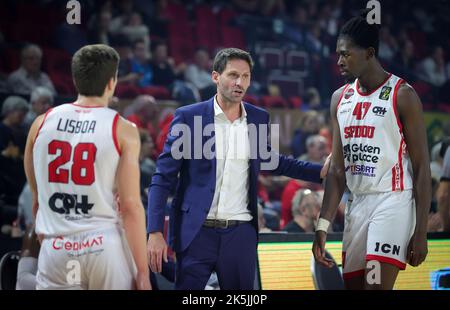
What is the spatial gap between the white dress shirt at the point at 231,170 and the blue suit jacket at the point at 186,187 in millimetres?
38

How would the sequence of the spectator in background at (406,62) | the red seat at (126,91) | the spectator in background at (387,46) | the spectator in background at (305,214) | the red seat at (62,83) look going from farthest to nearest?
the spectator in background at (406,62) < the spectator in background at (387,46) < the red seat at (126,91) < the red seat at (62,83) < the spectator in background at (305,214)

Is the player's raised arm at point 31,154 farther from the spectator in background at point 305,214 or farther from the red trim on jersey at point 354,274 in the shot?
the spectator in background at point 305,214

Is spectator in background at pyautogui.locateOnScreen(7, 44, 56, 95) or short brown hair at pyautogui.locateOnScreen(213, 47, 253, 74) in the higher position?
spectator in background at pyautogui.locateOnScreen(7, 44, 56, 95)

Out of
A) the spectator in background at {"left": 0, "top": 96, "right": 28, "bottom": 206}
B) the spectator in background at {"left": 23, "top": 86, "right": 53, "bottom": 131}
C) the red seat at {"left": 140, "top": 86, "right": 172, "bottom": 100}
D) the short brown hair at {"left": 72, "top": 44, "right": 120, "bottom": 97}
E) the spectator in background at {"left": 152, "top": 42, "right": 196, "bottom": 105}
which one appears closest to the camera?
the short brown hair at {"left": 72, "top": 44, "right": 120, "bottom": 97}

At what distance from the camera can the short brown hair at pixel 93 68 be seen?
11.4 ft

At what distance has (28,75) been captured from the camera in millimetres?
8766

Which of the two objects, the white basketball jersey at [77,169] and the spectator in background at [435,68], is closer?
the white basketball jersey at [77,169]

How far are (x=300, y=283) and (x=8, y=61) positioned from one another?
5308 mm

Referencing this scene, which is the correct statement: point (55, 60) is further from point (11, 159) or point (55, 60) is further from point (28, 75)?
point (11, 159)

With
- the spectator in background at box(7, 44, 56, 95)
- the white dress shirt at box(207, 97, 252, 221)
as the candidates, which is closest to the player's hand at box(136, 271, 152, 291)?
the white dress shirt at box(207, 97, 252, 221)

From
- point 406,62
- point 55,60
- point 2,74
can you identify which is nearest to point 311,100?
point 406,62

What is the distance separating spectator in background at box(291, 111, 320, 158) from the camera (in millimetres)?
9742

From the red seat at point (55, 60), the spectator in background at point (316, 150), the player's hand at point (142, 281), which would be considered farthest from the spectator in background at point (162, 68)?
the player's hand at point (142, 281)

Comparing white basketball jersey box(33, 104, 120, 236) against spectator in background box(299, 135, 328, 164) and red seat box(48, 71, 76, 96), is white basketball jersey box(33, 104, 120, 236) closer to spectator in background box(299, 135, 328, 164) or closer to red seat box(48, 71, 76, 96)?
spectator in background box(299, 135, 328, 164)
